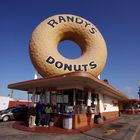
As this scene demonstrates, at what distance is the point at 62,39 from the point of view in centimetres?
1583

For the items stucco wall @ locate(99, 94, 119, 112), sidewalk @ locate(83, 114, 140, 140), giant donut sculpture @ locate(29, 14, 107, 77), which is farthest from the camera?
stucco wall @ locate(99, 94, 119, 112)

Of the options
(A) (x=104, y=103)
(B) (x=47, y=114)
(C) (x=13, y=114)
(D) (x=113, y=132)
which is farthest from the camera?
(A) (x=104, y=103)

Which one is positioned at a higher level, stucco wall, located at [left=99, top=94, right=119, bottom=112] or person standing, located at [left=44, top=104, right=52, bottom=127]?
stucco wall, located at [left=99, top=94, right=119, bottom=112]

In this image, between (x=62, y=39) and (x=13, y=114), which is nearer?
(x=62, y=39)

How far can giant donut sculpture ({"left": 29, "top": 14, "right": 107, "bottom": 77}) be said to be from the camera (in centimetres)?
1366

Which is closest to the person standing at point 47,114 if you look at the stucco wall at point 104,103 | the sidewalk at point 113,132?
the sidewalk at point 113,132

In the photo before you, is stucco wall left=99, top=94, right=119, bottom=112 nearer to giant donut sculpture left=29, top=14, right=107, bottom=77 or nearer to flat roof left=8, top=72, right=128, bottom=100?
flat roof left=8, top=72, right=128, bottom=100

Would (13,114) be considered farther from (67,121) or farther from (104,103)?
(104,103)

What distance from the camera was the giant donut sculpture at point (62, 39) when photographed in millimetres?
13664

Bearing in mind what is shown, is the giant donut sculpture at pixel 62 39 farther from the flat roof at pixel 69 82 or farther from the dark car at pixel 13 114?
the dark car at pixel 13 114

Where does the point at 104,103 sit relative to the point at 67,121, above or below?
above

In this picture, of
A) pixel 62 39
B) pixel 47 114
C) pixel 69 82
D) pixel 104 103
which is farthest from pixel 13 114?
pixel 104 103

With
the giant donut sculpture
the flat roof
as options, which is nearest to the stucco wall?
the flat roof

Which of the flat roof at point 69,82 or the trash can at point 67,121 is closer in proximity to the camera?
the flat roof at point 69,82
